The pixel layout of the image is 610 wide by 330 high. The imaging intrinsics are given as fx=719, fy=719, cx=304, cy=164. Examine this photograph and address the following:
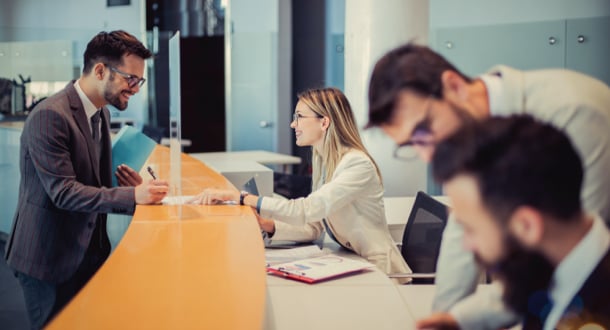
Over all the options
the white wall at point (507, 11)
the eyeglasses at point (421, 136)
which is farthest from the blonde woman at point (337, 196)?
the white wall at point (507, 11)

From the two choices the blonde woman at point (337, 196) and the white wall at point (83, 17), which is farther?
the white wall at point (83, 17)

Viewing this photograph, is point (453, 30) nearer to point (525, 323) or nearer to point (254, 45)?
point (254, 45)

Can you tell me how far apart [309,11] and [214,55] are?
1.27 meters

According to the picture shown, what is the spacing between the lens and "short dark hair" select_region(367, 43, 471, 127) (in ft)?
3.92

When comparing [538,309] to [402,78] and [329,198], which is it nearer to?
[402,78]

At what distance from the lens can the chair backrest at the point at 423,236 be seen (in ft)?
9.20

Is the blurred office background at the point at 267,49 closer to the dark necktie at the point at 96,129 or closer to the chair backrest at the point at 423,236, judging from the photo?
the chair backrest at the point at 423,236

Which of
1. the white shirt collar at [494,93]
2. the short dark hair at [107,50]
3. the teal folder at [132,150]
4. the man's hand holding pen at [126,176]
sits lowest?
the man's hand holding pen at [126,176]

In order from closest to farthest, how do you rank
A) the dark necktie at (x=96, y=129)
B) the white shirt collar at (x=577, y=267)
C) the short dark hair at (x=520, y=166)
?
the short dark hair at (x=520, y=166), the white shirt collar at (x=577, y=267), the dark necktie at (x=96, y=129)

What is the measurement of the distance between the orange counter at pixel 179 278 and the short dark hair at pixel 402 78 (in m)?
0.51

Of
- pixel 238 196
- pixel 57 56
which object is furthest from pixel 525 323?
pixel 57 56

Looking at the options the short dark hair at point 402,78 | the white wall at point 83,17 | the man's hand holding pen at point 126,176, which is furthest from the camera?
the white wall at point 83,17

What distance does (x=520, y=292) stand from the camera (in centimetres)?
94

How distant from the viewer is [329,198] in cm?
277
